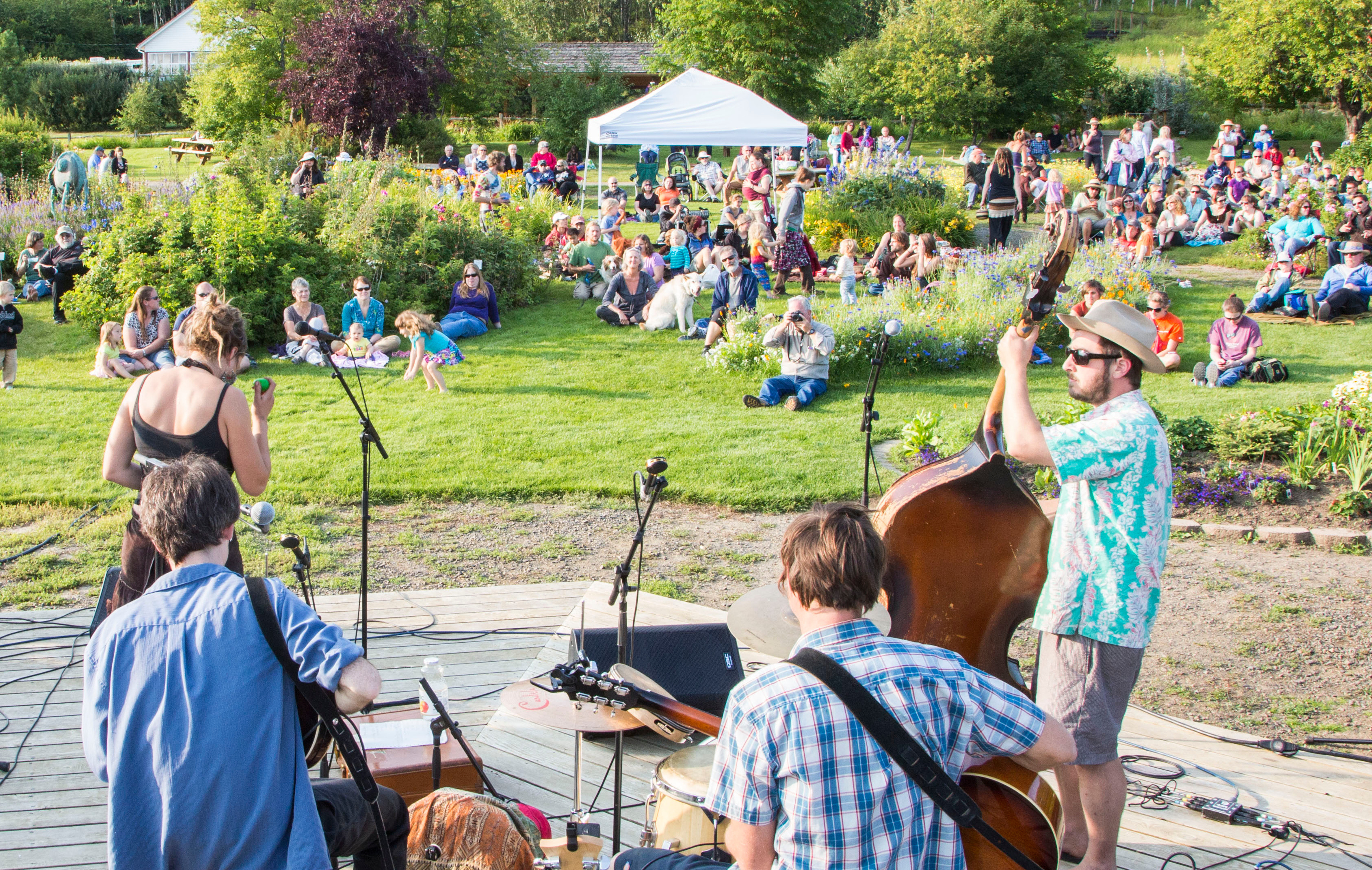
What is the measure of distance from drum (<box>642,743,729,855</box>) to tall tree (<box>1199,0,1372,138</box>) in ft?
109

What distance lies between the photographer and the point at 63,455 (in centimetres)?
855

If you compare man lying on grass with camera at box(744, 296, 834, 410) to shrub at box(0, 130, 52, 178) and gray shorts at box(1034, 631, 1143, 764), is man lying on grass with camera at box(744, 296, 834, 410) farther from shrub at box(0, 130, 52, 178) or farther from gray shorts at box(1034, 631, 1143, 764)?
shrub at box(0, 130, 52, 178)

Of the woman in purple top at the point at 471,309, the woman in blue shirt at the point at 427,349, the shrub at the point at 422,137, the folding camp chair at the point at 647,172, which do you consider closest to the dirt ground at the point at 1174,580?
the woman in blue shirt at the point at 427,349

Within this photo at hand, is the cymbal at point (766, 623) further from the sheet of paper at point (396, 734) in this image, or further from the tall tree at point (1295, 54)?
the tall tree at point (1295, 54)

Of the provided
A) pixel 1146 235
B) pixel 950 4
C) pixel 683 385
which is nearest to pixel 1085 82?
pixel 950 4

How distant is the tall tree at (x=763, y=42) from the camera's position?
35031 millimetres

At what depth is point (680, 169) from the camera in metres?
23.7

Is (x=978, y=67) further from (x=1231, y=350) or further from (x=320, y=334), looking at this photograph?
(x=320, y=334)

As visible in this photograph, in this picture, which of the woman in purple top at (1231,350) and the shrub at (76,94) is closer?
the woman in purple top at (1231,350)

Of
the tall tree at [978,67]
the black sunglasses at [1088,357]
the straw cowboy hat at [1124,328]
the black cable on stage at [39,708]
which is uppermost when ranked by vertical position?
the tall tree at [978,67]

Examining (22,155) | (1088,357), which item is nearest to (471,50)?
(22,155)

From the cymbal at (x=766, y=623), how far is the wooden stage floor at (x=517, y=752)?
1072 millimetres

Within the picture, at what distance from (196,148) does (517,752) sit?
31002 mm

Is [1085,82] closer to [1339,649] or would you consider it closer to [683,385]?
[683,385]
